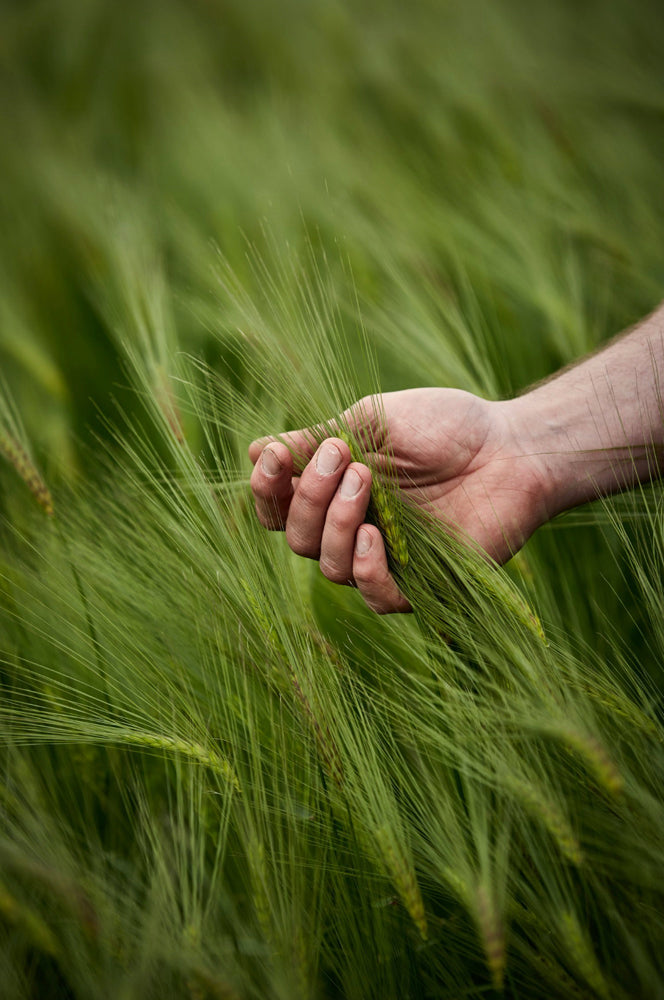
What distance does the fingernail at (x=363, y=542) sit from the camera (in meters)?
0.80

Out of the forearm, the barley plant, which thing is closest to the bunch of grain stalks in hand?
the barley plant

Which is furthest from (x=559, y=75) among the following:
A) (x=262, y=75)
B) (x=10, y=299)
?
(x=10, y=299)

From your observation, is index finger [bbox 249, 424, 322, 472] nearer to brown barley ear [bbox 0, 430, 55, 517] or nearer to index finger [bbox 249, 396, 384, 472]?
index finger [bbox 249, 396, 384, 472]

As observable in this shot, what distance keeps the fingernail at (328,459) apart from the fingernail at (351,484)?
0.02 meters

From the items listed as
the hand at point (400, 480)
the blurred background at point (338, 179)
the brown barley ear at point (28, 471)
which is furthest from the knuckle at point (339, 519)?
the brown barley ear at point (28, 471)

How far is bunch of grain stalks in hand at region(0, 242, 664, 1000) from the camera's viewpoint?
1.92ft

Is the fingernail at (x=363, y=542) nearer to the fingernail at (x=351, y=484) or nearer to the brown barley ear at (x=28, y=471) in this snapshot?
the fingernail at (x=351, y=484)

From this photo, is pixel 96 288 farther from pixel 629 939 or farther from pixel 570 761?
pixel 629 939

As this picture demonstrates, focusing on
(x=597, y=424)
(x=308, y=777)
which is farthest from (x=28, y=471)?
(x=597, y=424)

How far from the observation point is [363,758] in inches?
25.7

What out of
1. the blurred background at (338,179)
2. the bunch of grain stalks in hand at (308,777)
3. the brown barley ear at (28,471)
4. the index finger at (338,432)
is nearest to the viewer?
the bunch of grain stalks in hand at (308,777)

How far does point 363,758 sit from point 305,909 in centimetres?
15

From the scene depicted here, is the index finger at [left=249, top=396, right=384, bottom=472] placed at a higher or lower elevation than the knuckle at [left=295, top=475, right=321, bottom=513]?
higher

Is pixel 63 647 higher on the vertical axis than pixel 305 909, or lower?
higher
